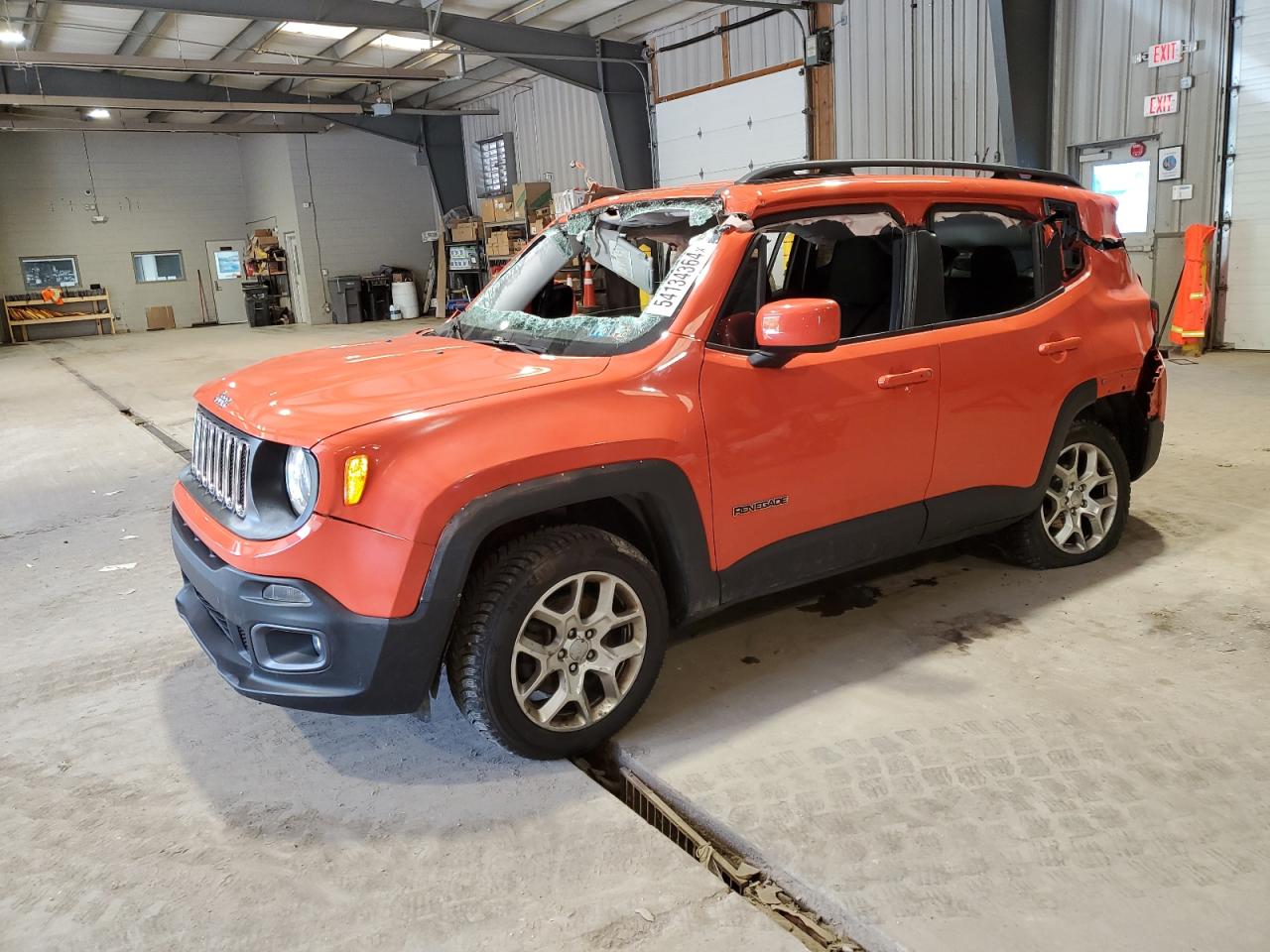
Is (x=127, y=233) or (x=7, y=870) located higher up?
(x=127, y=233)

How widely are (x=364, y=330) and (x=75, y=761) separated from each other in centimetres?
1820

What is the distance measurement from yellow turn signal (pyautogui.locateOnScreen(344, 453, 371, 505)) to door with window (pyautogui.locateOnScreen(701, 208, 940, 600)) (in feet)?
3.23

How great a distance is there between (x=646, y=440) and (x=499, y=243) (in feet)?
55.6

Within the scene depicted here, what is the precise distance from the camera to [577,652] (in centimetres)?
264

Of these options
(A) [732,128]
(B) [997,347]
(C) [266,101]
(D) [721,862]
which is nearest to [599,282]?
(B) [997,347]

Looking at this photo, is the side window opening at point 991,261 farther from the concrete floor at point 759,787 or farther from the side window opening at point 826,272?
the concrete floor at point 759,787

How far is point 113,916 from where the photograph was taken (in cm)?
214

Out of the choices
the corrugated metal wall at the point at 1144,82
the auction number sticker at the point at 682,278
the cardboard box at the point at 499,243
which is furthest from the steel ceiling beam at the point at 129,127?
the auction number sticker at the point at 682,278

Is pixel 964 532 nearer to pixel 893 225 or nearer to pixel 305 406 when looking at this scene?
pixel 893 225

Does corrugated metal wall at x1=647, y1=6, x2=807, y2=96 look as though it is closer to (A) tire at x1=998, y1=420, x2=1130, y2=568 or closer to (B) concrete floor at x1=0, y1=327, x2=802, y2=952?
(A) tire at x1=998, y1=420, x2=1130, y2=568

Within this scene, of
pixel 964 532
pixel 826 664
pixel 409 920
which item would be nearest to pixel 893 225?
pixel 964 532

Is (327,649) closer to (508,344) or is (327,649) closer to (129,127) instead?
(508,344)

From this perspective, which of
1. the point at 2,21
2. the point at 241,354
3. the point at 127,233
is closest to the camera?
the point at 2,21

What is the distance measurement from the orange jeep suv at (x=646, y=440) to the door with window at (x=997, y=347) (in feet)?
0.04
